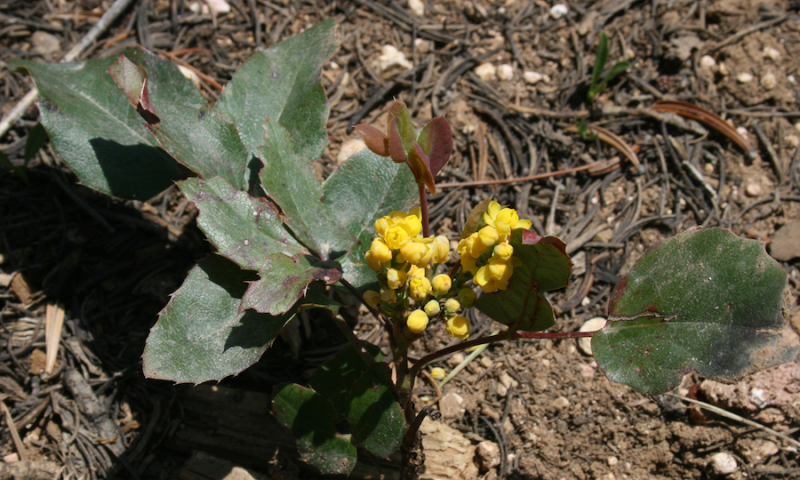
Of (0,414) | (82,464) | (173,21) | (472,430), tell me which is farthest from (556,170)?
(0,414)

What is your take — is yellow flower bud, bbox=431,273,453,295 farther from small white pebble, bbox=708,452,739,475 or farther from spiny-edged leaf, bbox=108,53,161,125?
small white pebble, bbox=708,452,739,475

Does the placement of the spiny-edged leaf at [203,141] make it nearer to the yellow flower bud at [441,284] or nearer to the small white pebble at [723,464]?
the yellow flower bud at [441,284]

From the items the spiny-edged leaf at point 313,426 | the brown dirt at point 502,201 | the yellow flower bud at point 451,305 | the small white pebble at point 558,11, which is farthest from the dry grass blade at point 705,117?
the spiny-edged leaf at point 313,426

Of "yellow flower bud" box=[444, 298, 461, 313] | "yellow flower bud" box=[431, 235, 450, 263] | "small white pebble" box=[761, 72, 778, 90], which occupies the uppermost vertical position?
"small white pebble" box=[761, 72, 778, 90]

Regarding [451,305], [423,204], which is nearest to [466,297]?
[451,305]

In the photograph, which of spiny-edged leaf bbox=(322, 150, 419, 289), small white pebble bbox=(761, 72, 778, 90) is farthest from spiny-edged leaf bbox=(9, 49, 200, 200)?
small white pebble bbox=(761, 72, 778, 90)

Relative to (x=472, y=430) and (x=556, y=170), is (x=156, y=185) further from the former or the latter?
(x=556, y=170)

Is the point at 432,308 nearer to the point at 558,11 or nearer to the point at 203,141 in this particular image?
the point at 203,141
